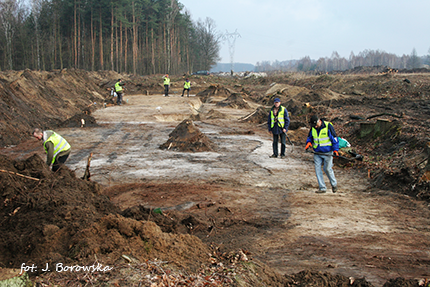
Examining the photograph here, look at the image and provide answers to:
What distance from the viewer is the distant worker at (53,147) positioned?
7340 mm

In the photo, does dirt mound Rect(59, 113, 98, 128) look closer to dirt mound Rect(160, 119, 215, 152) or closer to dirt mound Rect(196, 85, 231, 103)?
dirt mound Rect(160, 119, 215, 152)

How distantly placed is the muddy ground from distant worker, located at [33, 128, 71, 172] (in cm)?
48

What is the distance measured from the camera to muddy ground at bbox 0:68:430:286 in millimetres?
3766

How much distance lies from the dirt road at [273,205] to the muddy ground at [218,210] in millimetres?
32

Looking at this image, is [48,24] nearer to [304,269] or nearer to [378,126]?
[378,126]

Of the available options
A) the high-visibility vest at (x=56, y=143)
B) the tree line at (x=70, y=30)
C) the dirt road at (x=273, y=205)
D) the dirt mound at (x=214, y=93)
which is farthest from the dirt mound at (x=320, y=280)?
the tree line at (x=70, y=30)

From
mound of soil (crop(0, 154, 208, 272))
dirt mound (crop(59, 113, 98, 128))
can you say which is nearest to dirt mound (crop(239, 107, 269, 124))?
dirt mound (crop(59, 113, 98, 128))

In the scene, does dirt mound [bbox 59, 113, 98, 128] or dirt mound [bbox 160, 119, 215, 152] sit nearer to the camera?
dirt mound [bbox 160, 119, 215, 152]

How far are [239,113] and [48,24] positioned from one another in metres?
39.3

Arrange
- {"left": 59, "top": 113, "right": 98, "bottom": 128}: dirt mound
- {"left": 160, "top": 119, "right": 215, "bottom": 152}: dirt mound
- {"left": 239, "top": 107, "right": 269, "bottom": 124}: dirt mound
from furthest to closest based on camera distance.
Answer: {"left": 239, "top": 107, "right": 269, "bottom": 124}: dirt mound
{"left": 59, "top": 113, "right": 98, "bottom": 128}: dirt mound
{"left": 160, "top": 119, "right": 215, "bottom": 152}: dirt mound

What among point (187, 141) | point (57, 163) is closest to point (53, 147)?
point (57, 163)

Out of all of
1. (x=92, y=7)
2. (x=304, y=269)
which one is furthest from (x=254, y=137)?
(x=92, y=7)

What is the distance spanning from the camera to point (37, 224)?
4414 mm

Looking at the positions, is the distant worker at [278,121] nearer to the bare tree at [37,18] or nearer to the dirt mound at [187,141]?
the dirt mound at [187,141]
